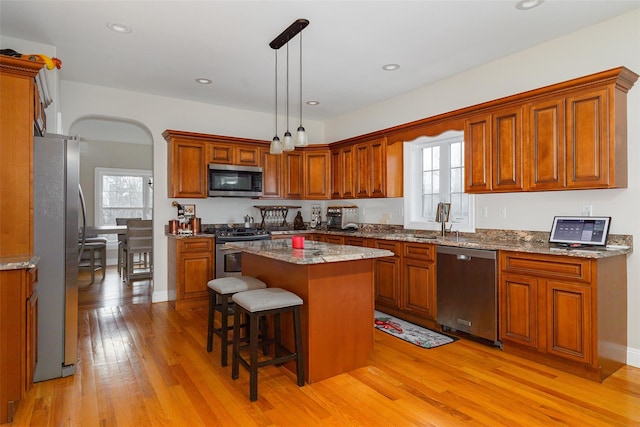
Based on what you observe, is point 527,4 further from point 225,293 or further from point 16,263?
point 16,263

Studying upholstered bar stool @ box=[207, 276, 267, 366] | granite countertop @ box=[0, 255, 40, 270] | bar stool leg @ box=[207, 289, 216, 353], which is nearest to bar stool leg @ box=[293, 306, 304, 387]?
upholstered bar stool @ box=[207, 276, 267, 366]

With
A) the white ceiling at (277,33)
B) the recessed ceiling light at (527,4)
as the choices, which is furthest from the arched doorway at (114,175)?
the recessed ceiling light at (527,4)

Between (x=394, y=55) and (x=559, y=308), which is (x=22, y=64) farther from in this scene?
(x=559, y=308)

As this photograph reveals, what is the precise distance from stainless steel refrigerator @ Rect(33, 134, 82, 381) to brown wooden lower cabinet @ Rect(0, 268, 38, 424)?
490mm

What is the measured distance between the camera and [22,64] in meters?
2.36

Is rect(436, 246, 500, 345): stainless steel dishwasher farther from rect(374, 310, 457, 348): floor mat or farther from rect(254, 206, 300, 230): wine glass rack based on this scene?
rect(254, 206, 300, 230): wine glass rack

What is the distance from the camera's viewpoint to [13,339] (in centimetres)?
210

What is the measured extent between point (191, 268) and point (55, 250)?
6.47 ft

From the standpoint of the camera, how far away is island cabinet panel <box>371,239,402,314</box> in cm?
405

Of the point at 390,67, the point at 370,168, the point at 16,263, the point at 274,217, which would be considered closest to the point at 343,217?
the point at 370,168

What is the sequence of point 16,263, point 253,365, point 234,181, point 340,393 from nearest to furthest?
point 16,263
point 253,365
point 340,393
point 234,181

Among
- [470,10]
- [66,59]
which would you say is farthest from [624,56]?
[66,59]

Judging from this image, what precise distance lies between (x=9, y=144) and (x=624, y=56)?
4456mm

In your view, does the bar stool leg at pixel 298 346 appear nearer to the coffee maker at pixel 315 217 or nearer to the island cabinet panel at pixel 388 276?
the island cabinet panel at pixel 388 276
